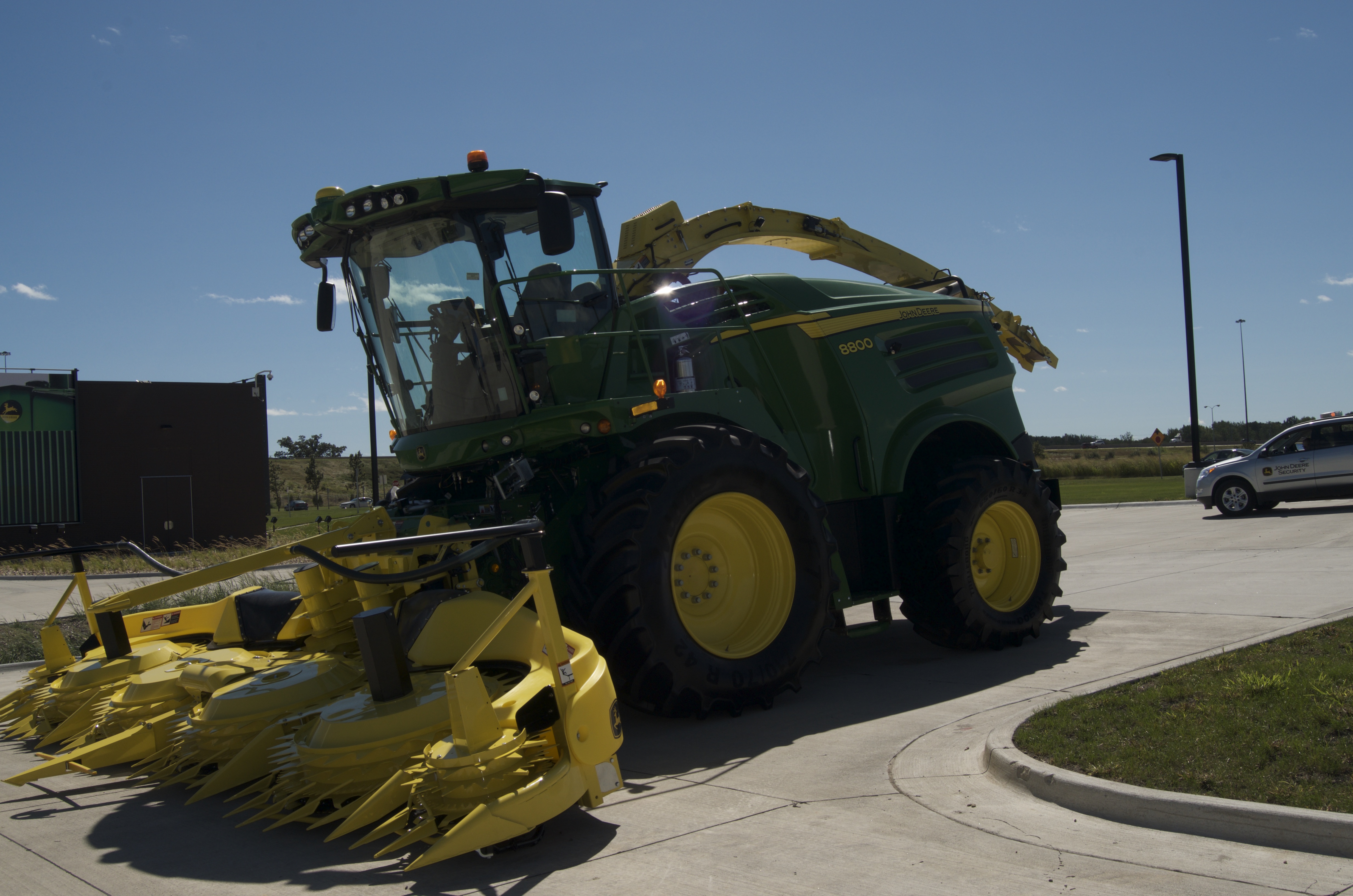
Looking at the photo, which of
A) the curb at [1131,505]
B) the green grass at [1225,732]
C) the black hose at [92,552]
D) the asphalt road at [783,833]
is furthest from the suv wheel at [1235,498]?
the black hose at [92,552]

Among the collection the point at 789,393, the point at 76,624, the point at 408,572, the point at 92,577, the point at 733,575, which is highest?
the point at 789,393

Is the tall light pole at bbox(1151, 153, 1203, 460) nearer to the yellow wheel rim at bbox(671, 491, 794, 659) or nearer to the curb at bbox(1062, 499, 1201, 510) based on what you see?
the curb at bbox(1062, 499, 1201, 510)

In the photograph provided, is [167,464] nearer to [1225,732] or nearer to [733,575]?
[733,575]

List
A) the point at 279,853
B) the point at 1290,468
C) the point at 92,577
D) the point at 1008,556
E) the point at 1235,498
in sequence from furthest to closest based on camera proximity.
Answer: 1. the point at 92,577
2. the point at 1235,498
3. the point at 1290,468
4. the point at 1008,556
5. the point at 279,853

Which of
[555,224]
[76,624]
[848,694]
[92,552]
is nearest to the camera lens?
[555,224]

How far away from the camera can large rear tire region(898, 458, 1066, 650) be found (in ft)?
26.0

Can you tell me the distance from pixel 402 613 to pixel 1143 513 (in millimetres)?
20940

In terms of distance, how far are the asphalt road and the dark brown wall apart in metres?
28.3

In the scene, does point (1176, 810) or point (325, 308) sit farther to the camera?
point (325, 308)

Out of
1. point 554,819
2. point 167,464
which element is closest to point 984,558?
point 554,819

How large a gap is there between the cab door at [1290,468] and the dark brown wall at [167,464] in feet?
96.4

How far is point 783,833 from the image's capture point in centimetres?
424

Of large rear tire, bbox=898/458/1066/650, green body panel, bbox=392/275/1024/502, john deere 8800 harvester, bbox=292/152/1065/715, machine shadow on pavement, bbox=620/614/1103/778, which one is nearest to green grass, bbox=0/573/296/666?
john deere 8800 harvester, bbox=292/152/1065/715

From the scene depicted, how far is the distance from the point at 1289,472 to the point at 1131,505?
6.56m
